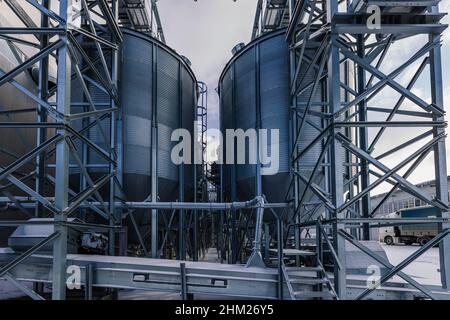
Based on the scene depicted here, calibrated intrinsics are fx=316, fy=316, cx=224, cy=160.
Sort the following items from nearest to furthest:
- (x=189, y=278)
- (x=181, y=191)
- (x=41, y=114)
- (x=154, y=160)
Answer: (x=189, y=278) < (x=41, y=114) < (x=154, y=160) < (x=181, y=191)

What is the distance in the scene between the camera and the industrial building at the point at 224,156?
6.37 m

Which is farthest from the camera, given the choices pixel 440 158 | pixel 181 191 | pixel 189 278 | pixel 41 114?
pixel 181 191

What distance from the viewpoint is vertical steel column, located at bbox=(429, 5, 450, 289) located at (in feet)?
21.1

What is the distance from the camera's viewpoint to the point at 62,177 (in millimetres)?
6230

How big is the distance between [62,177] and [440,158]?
770 cm

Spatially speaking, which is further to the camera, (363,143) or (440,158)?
(363,143)

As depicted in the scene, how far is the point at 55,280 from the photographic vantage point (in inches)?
236

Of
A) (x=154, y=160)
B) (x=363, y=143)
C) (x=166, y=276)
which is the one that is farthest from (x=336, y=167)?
(x=154, y=160)

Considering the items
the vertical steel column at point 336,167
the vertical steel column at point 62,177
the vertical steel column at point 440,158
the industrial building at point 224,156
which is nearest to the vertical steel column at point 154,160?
the industrial building at point 224,156

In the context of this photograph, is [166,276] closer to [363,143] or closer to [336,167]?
[336,167]

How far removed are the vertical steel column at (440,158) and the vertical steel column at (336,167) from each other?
210 centimetres

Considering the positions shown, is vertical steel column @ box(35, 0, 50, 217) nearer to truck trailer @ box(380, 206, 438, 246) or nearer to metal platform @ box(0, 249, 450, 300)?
metal platform @ box(0, 249, 450, 300)

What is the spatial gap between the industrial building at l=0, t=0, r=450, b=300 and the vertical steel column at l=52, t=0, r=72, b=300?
27 millimetres
